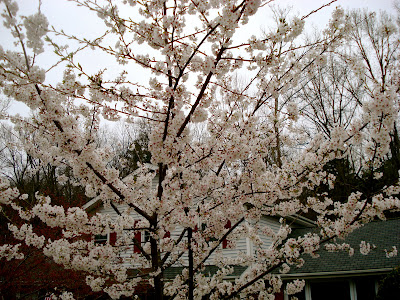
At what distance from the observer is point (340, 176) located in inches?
731

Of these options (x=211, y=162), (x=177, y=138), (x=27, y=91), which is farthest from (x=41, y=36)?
(x=211, y=162)

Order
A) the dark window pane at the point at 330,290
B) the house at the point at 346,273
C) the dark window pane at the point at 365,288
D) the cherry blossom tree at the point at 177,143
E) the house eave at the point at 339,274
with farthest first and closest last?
the dark window pane at the point at 330,290 → the dark window pane at the point at 365,288 → the house at the point at 346,273 → the house eave at the point at 339,274 → the cherry blossom tree at the point at 177,143

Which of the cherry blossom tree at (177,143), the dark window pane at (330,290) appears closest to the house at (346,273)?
the dark window pane at (330,290)

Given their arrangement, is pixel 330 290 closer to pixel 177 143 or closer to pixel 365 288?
pixel 365 288

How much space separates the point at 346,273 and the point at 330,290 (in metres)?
1.15

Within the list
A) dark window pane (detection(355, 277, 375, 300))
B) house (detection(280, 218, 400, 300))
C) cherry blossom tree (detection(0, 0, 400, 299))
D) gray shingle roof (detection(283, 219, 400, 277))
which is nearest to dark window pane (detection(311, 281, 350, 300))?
house (detection(280, 218, 400, 300))

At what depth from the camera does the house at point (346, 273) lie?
27.1ft

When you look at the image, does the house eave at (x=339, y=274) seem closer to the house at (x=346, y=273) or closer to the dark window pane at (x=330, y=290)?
the house at (x=346, y=273)

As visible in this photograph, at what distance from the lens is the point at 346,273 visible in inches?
327

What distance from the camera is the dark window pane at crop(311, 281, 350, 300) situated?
8.90 meters

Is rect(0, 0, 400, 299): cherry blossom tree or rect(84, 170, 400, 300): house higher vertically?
rect(0, 0, 400, 299): cherry blossom tree

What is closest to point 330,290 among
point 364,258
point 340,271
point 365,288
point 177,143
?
point 365,288

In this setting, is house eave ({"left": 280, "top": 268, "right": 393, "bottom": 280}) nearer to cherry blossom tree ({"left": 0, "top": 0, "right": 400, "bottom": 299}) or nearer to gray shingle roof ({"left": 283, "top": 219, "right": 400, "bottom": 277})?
gray shingle roof ({"left": 283, "top": 219, "right": 400, "bottom": 277})

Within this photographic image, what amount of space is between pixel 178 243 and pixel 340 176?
668 inches
